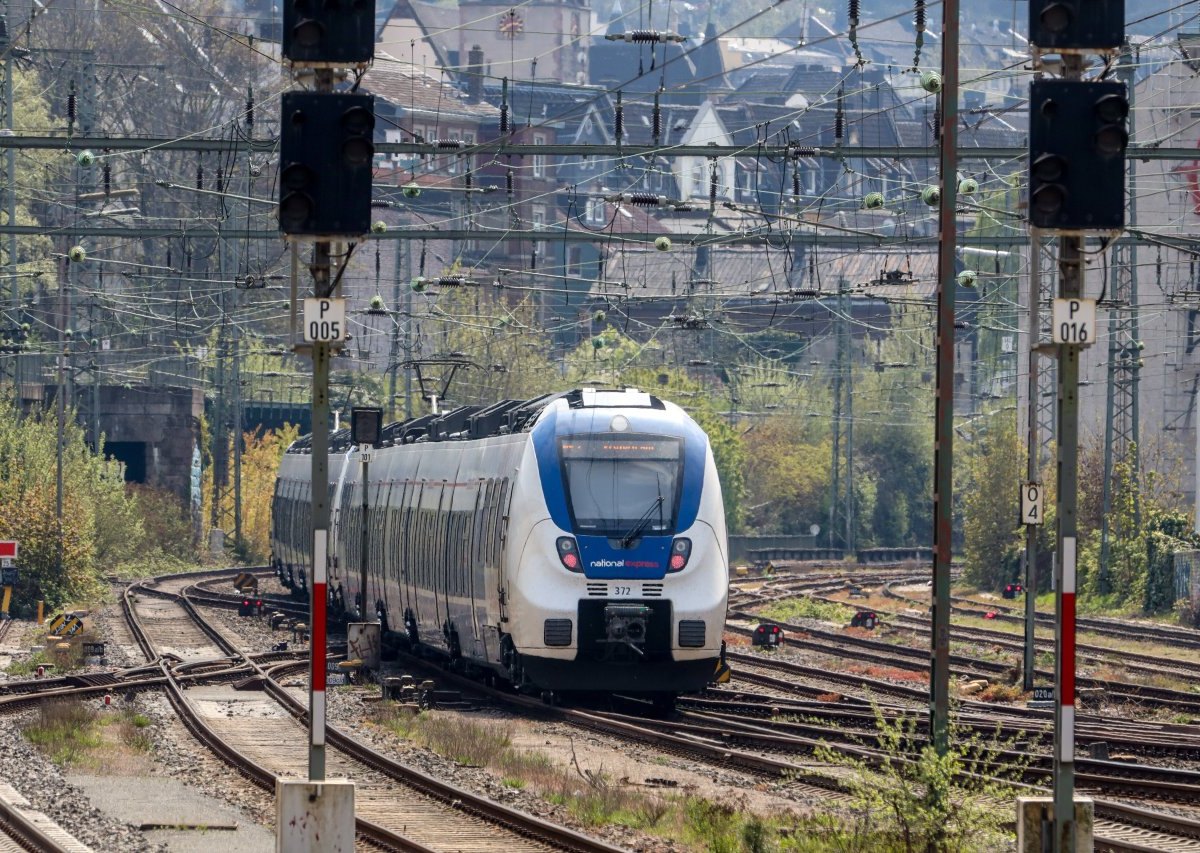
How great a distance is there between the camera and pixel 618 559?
23453 mm

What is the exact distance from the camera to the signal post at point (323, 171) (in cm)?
1238

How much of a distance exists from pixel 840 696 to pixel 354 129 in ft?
57.5

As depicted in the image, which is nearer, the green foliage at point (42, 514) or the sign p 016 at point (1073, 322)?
the sign p 016 at point (1073, 322)

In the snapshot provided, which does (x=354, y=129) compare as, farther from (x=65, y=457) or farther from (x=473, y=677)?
(x=65, y=457)

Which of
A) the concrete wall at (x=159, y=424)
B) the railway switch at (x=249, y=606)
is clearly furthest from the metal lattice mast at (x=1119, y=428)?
the concrete wall at (x=159, y=424)

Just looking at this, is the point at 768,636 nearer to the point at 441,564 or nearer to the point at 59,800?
the point at 441,564

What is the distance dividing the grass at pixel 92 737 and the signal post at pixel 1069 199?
10.2m

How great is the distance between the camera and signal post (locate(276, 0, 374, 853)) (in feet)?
40.6

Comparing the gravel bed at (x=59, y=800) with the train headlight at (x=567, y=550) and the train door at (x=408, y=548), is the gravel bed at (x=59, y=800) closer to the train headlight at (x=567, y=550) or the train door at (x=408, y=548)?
the train headlight at (x=567, y=550)

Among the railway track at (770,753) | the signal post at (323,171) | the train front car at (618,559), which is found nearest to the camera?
the signal post at (323,171)

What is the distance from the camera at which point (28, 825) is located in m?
15.6

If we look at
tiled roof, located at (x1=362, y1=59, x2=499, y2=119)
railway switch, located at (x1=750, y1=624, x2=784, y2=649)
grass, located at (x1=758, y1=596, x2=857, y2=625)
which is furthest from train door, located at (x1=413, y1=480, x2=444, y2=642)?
tiled roof, located at (x1=362, y1=59, x2=499, y2=119)

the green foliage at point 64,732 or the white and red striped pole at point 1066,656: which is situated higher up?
the white and red striped pole at point 1066,656

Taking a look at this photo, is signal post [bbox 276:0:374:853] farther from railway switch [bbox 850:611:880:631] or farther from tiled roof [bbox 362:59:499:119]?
tiled roof [bbox 362:59:499:119]
